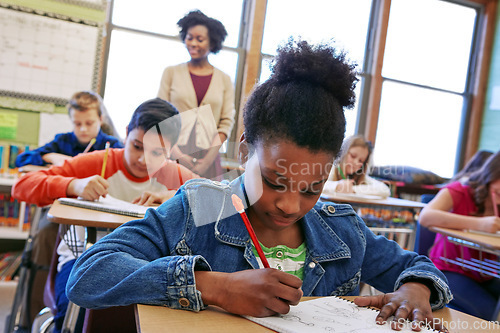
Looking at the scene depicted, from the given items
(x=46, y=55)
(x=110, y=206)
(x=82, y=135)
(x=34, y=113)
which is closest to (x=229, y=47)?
(x=46, y=55)

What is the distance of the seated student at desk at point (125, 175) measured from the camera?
5.03 feet

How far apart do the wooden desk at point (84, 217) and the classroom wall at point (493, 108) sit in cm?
510

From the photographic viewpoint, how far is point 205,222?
0.82m

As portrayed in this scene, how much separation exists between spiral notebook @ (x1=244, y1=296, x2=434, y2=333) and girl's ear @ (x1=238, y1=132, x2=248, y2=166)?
0.98 feet

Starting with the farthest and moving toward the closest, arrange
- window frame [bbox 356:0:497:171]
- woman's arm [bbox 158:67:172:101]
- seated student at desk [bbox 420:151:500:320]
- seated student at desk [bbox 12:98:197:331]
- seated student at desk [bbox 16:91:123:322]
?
window frame [bbox 356:0:497:171]
woman's arm [bbox 158:67:172:101]
seated student at desk [bbox 16:91:123:322]
seated student at desk [bbox 420:151:500:320]
seated student at desk [bbox 12:98:197:331]

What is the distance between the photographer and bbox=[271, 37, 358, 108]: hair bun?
0.85m

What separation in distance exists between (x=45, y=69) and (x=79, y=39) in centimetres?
37

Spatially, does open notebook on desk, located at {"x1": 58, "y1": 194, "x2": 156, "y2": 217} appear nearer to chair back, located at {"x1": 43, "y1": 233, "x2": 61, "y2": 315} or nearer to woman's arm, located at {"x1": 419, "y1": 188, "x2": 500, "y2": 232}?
chair back, located at {"x1": 43, "y1": 233, "x2": 61, "y2": 315}

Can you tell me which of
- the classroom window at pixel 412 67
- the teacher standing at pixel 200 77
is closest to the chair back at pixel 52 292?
the teacher standing at pixel 200 77

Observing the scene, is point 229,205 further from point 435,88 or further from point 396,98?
point 435,88

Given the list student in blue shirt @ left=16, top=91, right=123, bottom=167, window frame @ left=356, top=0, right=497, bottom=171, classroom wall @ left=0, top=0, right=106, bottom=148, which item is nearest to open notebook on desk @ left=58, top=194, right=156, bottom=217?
student in blue shirt @ left=16, top=91, right=123, bottom=167

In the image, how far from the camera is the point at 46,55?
3.60 m

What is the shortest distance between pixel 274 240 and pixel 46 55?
3.34m

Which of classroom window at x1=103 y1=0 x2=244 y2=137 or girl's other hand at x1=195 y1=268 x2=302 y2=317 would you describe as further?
classroom window at x1=103 y1=0 x2=244 y2=137
